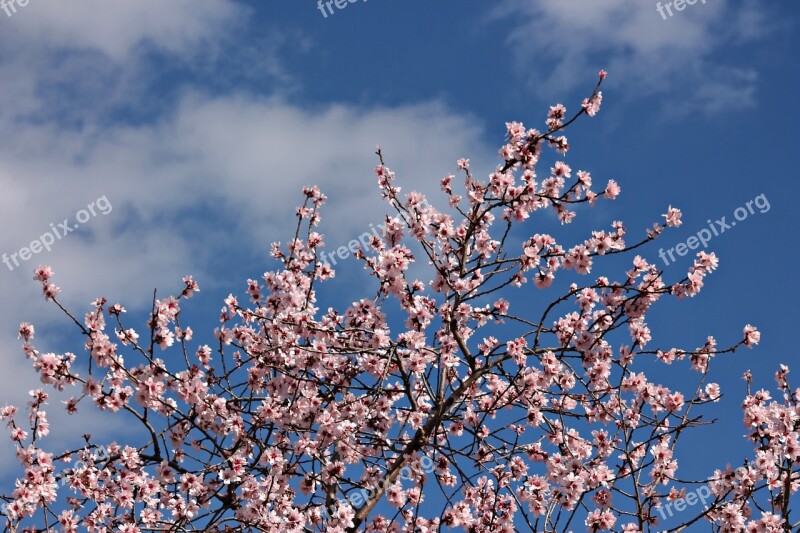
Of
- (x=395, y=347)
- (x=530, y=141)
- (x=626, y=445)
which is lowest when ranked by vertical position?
(x=626, y=445)

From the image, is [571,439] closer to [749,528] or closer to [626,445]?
[626,445]

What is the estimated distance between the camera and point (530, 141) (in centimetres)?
791

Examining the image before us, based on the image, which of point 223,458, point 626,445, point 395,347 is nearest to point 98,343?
point 223,458

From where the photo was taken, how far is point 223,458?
8.18m

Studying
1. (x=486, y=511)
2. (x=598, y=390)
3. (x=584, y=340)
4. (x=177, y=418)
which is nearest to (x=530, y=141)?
(x=584, y=340)

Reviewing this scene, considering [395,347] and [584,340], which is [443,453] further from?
[584,340]

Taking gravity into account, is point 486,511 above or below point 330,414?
below

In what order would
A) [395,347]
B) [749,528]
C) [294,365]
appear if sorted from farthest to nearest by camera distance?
1. [294,365]
2. [395,347]
3. [749,528]

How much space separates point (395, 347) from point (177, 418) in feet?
7.99

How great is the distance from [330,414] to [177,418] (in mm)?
1677

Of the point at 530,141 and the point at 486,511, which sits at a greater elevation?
the point at 530,141

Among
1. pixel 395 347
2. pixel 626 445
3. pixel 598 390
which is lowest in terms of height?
pixel 626 445

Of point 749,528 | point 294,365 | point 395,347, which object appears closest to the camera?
point 749,528

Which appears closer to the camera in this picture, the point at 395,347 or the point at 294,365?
the point at 395,347
